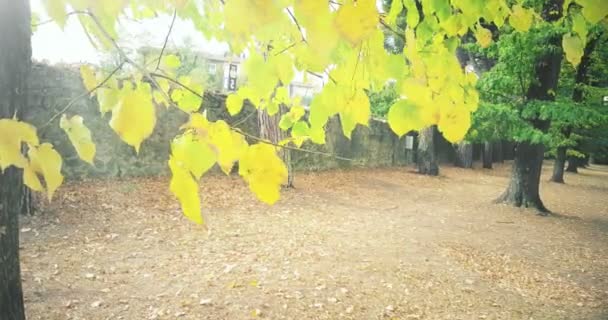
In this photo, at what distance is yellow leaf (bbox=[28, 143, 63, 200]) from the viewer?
0.65 m

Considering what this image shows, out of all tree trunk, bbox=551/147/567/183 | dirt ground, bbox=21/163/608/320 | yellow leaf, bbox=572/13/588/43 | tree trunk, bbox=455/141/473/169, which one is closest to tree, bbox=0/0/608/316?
yellow leaf, bbox=572/13/588/43

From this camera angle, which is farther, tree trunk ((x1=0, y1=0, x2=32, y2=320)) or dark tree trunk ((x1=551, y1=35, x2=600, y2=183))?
dark tree trunk ((x1=551, y1=35, x2=600, y2=183))

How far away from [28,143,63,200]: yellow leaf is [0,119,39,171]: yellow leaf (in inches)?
1.5

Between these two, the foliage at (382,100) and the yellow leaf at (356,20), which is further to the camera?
the foliage at (382,100)

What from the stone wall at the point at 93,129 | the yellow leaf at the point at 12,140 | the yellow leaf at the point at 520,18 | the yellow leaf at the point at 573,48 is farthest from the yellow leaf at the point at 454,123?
the stone wall at the point at 93,129

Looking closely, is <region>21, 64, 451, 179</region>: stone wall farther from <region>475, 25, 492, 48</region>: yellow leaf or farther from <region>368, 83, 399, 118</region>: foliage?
<region>368, 83, 399, 118</region>: foliage

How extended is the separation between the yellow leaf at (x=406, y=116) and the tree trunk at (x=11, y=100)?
1548 mm

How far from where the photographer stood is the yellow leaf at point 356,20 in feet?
2.11

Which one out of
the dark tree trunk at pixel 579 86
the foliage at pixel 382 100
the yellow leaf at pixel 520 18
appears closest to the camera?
the yellow leaf at pixel 520 18

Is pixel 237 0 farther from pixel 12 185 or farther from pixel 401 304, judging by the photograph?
pixel 401 304

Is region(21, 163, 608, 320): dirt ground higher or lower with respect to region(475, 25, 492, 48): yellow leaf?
lower

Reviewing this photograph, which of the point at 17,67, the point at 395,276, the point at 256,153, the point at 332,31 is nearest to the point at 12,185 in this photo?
the point at 17,67

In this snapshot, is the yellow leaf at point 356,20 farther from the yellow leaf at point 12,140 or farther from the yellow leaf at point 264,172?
the yellow leaf at point 12,140

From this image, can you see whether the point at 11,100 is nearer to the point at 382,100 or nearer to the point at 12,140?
the point at 12,140
